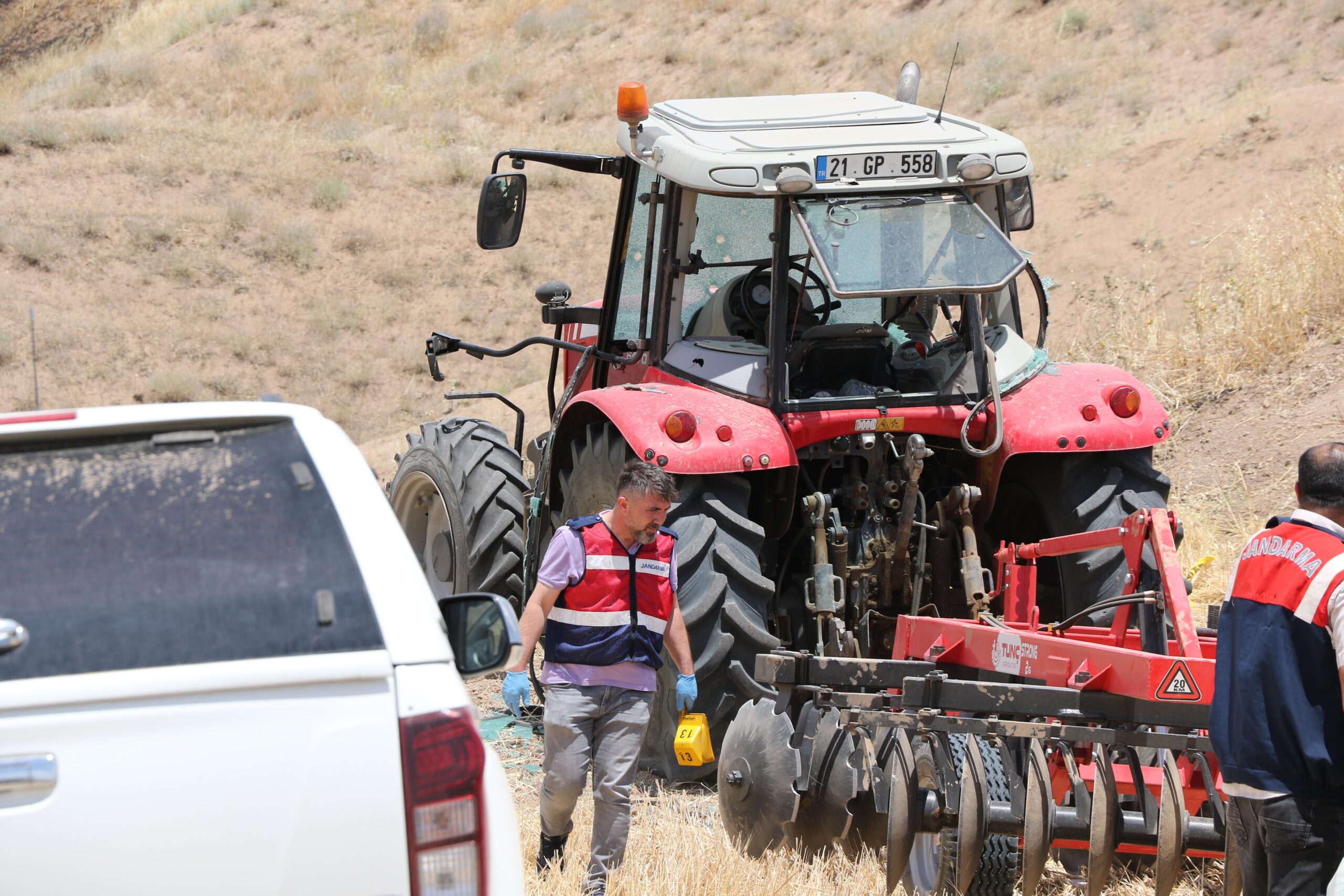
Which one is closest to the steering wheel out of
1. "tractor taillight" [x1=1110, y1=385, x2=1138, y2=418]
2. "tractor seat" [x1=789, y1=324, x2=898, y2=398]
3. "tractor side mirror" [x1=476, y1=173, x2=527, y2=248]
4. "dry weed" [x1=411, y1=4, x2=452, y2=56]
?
"tractor seat" [x1=789, y1=324, x2=898, y2=398]

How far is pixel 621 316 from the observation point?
686cm

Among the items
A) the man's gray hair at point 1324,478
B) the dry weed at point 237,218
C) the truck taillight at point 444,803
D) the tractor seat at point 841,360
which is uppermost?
the dry weed at point 237,218

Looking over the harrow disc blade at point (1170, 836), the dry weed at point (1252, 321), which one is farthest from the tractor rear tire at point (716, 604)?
the dry weed at point (1252, 321)

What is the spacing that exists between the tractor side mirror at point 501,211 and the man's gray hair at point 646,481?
7.25 ft

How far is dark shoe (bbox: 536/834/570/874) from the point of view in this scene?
473cm

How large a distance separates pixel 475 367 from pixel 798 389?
15.1 m

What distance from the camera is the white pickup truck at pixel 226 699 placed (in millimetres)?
2105

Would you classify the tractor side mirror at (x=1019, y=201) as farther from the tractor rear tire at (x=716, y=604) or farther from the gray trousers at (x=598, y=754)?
the gray trousers at (x=598, y=754)

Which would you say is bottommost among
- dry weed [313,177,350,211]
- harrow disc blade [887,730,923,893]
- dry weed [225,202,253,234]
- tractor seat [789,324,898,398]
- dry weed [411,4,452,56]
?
harrow disc blade [887,730,923,893]

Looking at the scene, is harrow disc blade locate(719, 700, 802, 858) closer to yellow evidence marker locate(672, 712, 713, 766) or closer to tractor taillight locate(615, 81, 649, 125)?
yellow evidence marker locate(672, 712, 713, 766)

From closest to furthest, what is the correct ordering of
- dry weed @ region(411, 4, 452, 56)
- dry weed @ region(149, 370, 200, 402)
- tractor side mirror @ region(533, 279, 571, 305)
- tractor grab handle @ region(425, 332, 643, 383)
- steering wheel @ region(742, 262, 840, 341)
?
steering wheel @ region(742, 262, 840, 341), tractor grab handle @ region(425, 332, 643, 383), tractor side mirror @ region(533, 279, 571, 305), dry weed @ region(149, 370, 200, 402), dry weed @ region(411, 4, 452, 56)

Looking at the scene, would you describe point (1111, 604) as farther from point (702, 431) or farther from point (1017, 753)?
point (702, 431)

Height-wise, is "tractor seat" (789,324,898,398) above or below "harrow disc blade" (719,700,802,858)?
above

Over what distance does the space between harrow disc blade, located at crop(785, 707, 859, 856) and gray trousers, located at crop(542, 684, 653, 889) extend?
54cm
